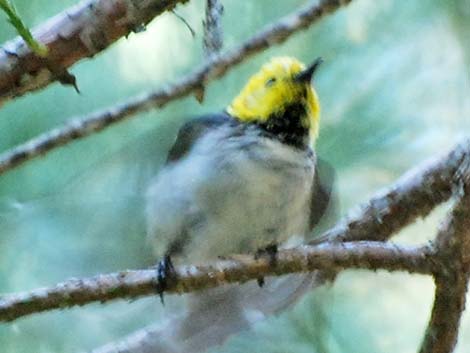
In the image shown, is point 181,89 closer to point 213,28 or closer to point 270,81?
point 213,28

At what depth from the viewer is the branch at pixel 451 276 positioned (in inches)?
23.2

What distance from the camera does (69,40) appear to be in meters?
0.58

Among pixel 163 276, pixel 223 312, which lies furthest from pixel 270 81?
pixel 163 276

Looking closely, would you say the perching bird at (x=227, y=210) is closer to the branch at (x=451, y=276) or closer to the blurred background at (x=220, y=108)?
the blurred background at (x=220, y=108)

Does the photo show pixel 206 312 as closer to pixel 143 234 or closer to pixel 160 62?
pixel 143 234

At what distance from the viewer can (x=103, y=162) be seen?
0.68m

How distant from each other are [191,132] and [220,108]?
98 millimetres

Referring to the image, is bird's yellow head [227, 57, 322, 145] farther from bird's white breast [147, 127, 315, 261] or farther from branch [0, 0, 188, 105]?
branch [0, 0, 188, 105]

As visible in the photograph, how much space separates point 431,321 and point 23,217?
1.02ft

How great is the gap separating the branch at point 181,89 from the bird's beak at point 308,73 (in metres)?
0.16

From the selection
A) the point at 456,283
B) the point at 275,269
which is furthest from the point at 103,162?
the point at 456,283

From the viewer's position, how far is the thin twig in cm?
66

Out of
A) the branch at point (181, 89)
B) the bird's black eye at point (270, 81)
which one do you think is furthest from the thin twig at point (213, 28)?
Answer: the bird's black eye at point (270, 81)

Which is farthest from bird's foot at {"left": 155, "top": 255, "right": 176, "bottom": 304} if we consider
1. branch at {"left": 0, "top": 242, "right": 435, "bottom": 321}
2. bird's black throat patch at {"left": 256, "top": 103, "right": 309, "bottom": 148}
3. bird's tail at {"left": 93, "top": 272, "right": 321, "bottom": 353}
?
bird's black throat patch at {"left": 256, "top": 103, "right": 309, "bottom": 148}
